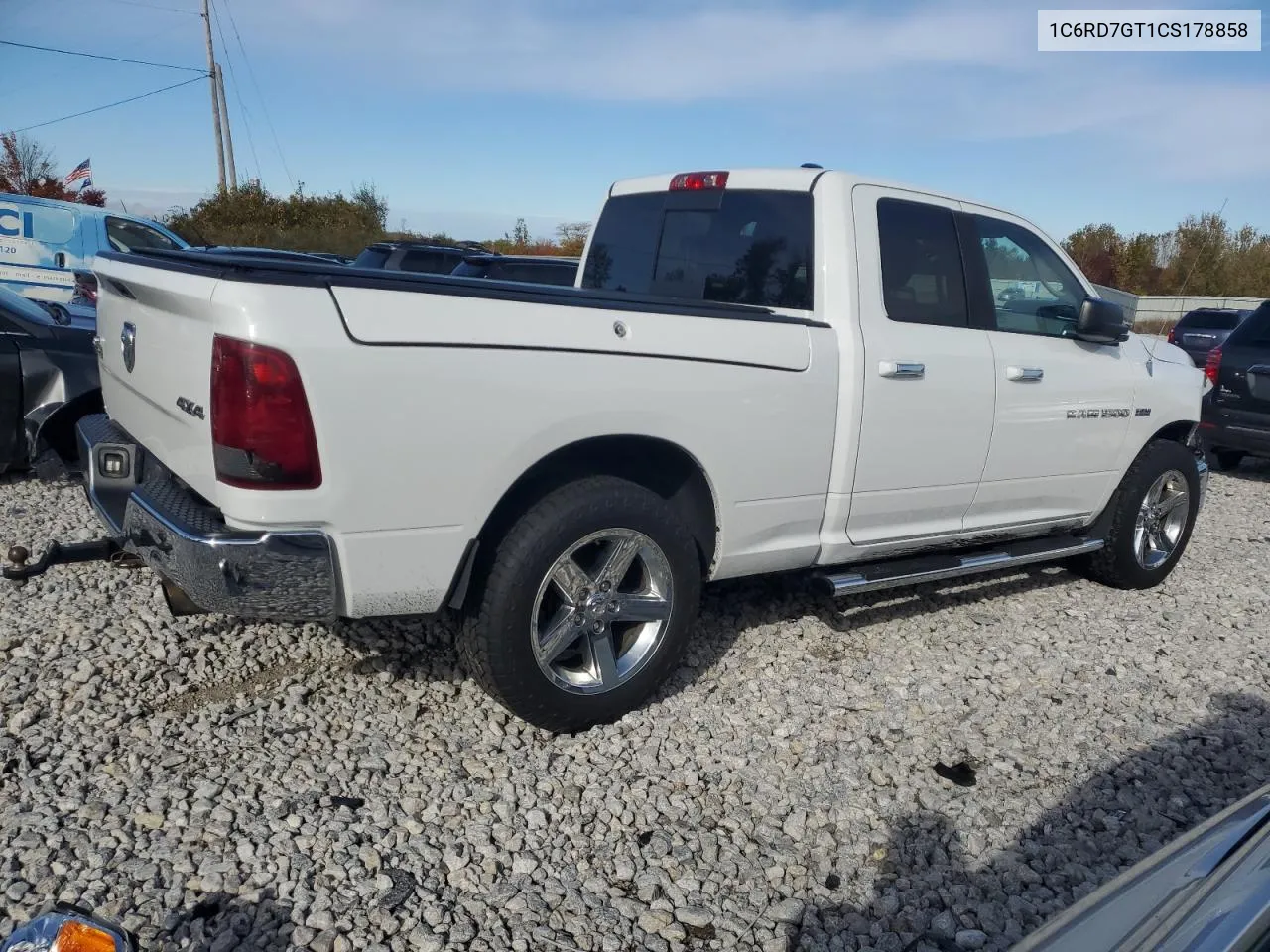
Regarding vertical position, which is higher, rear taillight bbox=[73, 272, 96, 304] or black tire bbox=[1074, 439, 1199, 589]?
rear taillight bbox=[73, 272, 96, 304]

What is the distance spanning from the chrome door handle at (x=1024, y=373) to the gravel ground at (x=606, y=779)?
1.23 metres

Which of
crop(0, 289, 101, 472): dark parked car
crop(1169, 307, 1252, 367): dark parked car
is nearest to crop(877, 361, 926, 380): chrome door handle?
crop(0, 289, 101, 472): dark parked car

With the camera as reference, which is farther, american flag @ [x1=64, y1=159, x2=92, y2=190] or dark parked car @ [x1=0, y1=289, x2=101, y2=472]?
american flag @ [x1=64, y1=159, x2=92, y2=190]

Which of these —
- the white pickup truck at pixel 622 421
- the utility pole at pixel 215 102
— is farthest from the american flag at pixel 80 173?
the white pickup truck at pixel 622 421

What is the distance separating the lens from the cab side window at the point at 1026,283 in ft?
14.8

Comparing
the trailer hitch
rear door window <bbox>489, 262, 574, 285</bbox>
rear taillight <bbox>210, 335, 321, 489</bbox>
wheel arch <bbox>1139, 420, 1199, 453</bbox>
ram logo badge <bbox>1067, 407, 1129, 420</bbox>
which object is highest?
rear door window <bbox>489, 262, 574, 285</bbox>

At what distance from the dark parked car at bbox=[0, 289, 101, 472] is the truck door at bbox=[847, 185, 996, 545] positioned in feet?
14.0

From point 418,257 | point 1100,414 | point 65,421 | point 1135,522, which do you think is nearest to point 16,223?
point 418,257

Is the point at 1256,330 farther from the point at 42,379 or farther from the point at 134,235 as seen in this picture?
the point at 134,235

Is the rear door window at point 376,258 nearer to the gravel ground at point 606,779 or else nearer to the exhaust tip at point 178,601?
the gravel ground at point 606,779

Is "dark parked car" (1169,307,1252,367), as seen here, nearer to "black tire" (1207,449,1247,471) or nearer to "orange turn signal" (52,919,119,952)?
"black tire" (1207,449,1247,471)

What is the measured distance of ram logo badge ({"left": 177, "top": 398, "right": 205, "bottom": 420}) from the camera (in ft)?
9.34

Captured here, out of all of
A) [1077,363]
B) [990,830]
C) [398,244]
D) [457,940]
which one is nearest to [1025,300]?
[1077,363]

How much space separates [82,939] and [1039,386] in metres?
4.23
